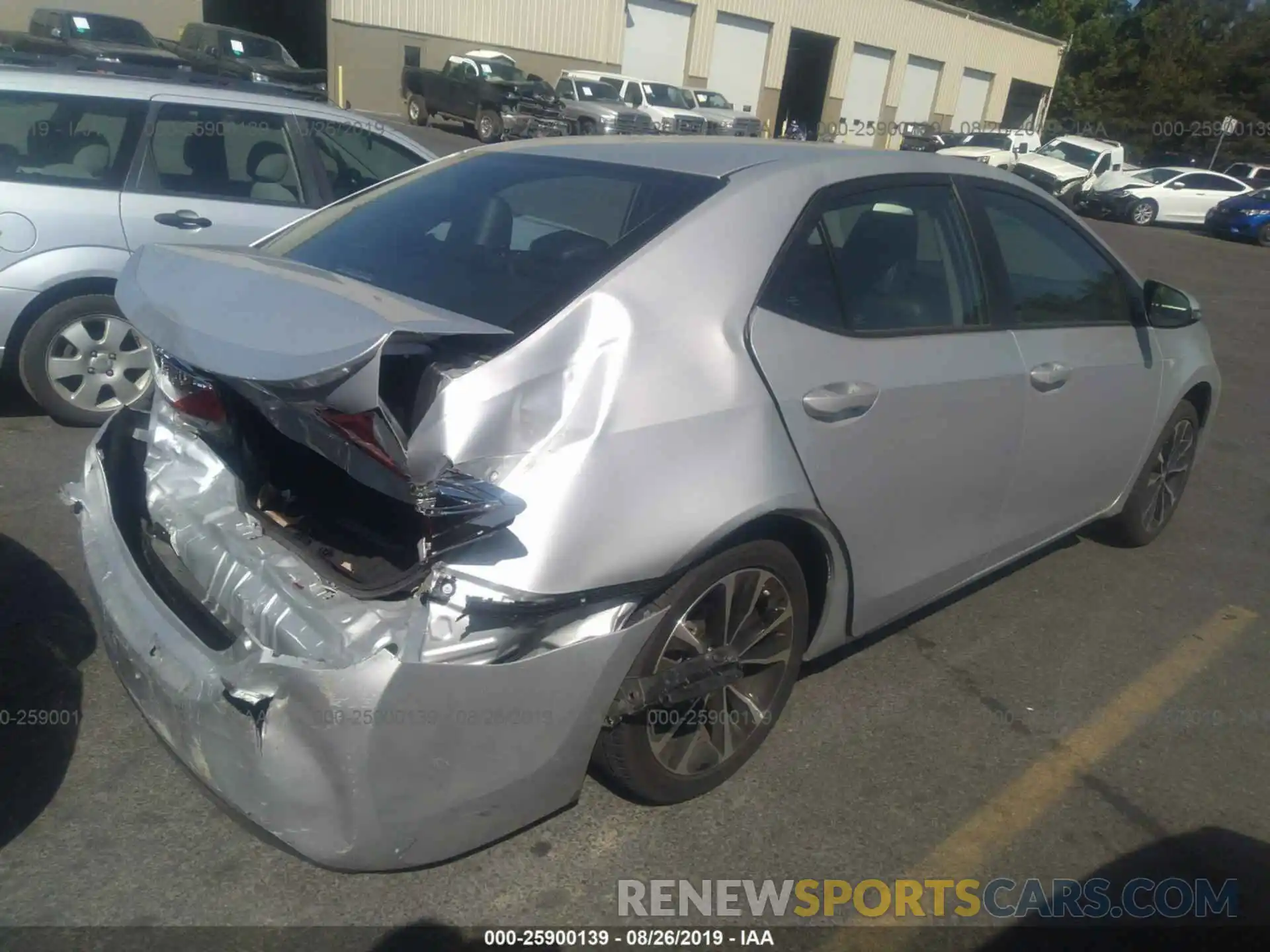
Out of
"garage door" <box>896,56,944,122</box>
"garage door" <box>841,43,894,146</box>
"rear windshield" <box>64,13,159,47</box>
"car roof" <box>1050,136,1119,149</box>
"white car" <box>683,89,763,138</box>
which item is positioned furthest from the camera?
"garage door" <box>896,56,944,122</box>

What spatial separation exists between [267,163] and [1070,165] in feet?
84.2

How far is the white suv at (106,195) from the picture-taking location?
4812 mm

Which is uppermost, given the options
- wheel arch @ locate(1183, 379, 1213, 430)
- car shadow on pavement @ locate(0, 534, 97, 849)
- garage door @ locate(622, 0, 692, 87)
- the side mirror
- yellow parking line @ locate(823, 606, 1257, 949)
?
garage door @ locate(622, 0, 692, 87)

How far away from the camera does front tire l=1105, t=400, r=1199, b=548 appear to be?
4617 millimetres

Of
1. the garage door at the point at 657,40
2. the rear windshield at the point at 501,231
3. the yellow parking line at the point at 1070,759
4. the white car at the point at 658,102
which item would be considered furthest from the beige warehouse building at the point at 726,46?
the yellow parking line at the point at 1070,759

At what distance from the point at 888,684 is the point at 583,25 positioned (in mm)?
32177

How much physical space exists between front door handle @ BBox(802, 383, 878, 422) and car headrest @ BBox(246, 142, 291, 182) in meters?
3.92

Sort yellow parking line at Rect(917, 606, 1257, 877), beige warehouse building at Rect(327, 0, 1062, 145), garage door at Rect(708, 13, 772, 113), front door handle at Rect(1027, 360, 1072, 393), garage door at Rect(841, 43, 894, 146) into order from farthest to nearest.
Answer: garage door at Rect(841, 43, 894, 146) → garage door at Rect(708, 13, 772, 113) → beige warehouse building at Rect(327, 0, 1062, 145) → front door handle at Rect(1027, 360, 1072, 393) → yellow parking line at Rect(917, 606, 1257, 877)

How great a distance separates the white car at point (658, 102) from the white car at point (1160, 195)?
10294mm

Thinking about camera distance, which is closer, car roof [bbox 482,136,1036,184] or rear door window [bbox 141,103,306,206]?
car roof [bbox 482,136,1036,184]

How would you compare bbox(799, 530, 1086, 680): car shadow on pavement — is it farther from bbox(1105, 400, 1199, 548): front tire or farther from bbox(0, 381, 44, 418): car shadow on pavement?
bbox(0, 381, 44, 418): car shadow on pavement

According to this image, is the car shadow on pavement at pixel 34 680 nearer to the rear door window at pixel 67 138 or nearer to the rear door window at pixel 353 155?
the rear door window at pixel 67 138

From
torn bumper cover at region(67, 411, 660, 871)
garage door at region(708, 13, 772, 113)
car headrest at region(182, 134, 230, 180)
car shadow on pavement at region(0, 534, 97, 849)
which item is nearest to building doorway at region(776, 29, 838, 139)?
garage door at region(708, 13, 772, 113)

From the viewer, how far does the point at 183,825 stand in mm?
2619
